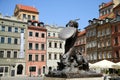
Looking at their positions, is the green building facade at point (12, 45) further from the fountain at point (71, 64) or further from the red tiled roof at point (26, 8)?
the fountain at point (71, 64)

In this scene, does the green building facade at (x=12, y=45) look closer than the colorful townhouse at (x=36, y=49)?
Yes

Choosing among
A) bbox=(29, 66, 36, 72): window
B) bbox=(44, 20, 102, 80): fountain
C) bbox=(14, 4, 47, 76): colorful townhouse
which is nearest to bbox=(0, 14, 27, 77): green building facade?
bbox=(14, 4, 47, 76): colorful townhouse

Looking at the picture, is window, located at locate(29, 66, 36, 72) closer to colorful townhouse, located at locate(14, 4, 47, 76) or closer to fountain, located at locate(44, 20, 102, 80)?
colorful townhouse, located at locate(14, 4, 47, 76)

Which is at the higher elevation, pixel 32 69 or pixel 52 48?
pixel 52 48

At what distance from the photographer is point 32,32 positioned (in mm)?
44656

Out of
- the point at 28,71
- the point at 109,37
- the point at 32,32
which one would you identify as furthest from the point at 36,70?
the point at 109,37

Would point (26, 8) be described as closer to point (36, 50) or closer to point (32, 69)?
point (36, 50)

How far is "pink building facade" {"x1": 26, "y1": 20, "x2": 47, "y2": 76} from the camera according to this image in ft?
143

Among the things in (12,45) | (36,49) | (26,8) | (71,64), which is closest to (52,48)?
(36,49)

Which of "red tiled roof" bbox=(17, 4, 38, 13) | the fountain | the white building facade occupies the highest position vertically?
"red tiled roof" bbox=(17, 4, 38, 13)

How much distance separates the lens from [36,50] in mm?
45062

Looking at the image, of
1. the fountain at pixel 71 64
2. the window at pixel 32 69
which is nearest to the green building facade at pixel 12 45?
the window at pixel 32 69

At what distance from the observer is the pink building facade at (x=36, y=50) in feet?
143

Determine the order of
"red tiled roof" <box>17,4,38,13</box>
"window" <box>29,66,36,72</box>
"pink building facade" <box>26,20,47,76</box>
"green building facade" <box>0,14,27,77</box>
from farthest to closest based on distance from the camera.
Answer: "red tiled roof" <box>17,4,38,13</box> < "pink building facade" <box>26,20,47,76</box> < "window" <box>29,66,36,72</box> < "green building facade" <box>0,14,27,77</box>
